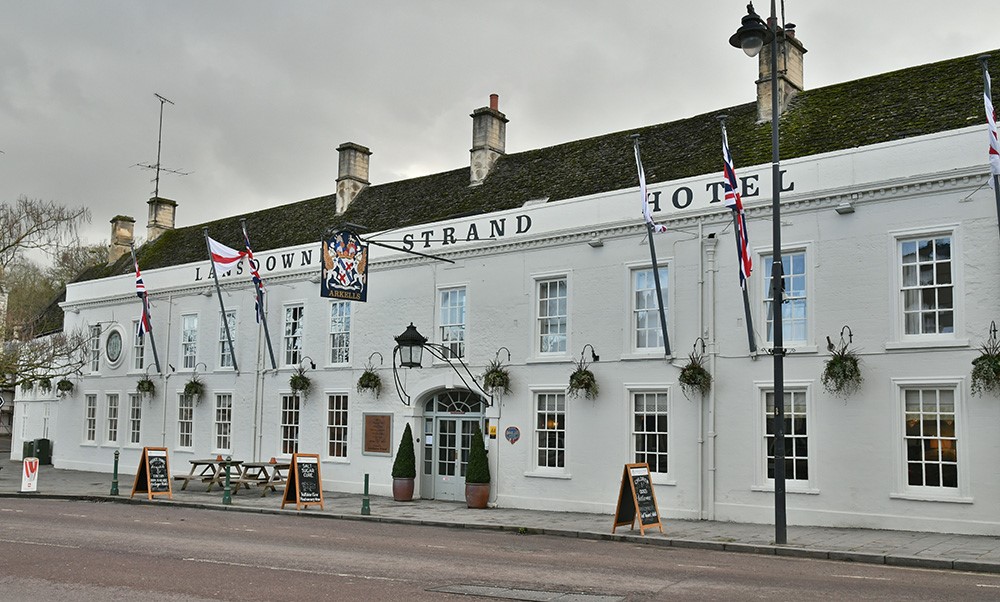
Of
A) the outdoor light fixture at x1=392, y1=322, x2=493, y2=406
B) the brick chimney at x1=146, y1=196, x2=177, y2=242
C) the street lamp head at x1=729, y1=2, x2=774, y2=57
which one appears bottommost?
the outdoor light fixture at x1=392, y1=322, x2=493, y2=406

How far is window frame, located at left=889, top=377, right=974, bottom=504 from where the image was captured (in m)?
17.1

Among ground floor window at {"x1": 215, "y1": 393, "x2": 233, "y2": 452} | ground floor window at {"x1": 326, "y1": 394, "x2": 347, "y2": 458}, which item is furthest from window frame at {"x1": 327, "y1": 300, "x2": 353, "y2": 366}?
ground floor window at {"x1": 215, "y1": 393, "x2": 233, "y2": 452}

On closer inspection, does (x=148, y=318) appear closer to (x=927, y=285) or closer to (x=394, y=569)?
(x=394, y=569)

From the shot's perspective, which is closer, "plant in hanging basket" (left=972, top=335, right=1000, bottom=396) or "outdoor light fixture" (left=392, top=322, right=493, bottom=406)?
"plant in hanging basket" (left=972, top=335, right=1000, bottom=396)

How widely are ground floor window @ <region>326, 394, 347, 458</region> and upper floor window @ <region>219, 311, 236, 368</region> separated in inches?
191

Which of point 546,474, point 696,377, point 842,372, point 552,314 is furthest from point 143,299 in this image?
point 842,372

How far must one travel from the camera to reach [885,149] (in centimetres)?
A: 1861

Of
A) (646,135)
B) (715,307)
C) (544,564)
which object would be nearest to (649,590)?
(544,564)

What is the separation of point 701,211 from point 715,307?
207 centimetres

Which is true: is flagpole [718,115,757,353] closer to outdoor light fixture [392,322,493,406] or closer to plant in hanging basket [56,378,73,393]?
outdoor light fixture [392,322,493,406]

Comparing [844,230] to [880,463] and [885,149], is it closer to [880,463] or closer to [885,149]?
[885,149]

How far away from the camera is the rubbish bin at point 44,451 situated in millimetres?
37719

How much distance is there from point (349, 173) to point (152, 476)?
1226 cm

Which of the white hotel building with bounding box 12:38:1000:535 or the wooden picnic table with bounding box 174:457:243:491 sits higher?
the white hotel building with bounding box 12:38:1000:535
